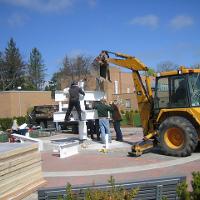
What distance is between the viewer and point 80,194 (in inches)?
243

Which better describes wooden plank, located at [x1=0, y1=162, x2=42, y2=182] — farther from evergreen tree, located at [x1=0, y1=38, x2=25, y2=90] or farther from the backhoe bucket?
evergreen tree, located at [x1=0, y1=38, x2=25, y2=90]

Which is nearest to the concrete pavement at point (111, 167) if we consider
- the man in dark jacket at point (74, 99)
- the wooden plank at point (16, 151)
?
the wooden plank at point (16, 151)

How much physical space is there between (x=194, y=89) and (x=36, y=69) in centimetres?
8649

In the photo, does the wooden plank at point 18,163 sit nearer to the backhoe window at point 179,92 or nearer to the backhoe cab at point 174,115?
the backhoe cab at point 174,115

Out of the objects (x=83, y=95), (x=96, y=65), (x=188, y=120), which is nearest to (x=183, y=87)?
(x=188, y=120)

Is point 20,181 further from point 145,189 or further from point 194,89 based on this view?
point 194,89

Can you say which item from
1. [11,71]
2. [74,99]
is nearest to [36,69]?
[11,71]

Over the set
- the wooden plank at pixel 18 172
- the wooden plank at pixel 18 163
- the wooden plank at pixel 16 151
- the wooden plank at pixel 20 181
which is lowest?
the wooden plank at pixel 20 181

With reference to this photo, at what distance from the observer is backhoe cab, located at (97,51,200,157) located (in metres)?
13.5

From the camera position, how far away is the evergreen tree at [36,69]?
9594 centimetres

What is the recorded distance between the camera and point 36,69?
9825cm

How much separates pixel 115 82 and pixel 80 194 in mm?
66856

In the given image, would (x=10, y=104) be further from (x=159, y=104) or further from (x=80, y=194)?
(x=80, y=194)

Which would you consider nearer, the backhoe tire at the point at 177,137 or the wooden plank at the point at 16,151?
the wooden plank at the point at 16,151
